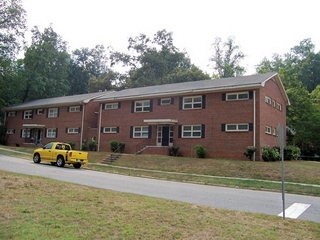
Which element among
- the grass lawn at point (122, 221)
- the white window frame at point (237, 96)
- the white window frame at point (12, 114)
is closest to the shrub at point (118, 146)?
the white window frame at point (237, 96)

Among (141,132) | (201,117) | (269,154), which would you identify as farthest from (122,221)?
(141,132)

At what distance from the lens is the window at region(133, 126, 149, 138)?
34.6 m

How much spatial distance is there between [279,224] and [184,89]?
2452 cm

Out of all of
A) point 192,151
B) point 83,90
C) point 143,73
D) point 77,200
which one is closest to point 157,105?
point 192,151

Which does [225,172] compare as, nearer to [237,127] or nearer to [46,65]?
[237,127]

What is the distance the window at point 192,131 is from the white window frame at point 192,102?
163 cm

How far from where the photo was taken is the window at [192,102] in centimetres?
3136

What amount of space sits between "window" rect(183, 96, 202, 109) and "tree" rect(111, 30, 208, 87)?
2977cm

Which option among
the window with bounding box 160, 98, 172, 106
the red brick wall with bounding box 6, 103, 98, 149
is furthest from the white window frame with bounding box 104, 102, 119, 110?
the window with bounding box 160, 98, 172, 106

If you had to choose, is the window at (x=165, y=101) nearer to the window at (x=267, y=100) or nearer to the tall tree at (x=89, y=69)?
the window at (x=267, y=100)

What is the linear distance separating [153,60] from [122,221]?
60.0 meters

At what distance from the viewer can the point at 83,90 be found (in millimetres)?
71938

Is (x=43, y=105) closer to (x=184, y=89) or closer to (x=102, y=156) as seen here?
(x=102, y=156)

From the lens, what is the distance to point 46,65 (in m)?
58.7
